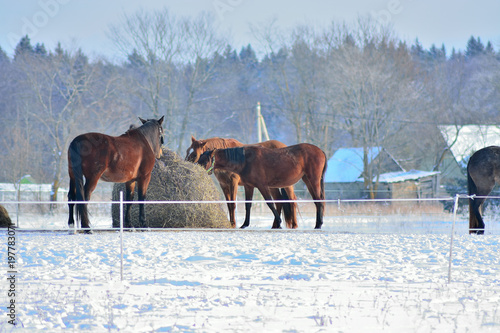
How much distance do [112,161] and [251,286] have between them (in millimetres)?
5185

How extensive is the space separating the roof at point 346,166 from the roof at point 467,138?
18.5 feet

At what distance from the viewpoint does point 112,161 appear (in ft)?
34.2

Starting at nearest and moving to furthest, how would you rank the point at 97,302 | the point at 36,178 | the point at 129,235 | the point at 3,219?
the point at 97,302 < the point at 129,235 < the point at 3,219 < the point at 36,178

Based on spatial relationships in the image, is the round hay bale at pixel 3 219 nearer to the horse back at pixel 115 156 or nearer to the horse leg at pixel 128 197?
the horse leg at pixel 128 197

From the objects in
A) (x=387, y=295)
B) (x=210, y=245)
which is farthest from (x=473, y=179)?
(x=387, y=295)

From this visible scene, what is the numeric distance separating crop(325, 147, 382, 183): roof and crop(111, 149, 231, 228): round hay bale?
2552 cm

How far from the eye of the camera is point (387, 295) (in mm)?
5844

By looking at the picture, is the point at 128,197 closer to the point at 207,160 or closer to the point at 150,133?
the point at 150,133

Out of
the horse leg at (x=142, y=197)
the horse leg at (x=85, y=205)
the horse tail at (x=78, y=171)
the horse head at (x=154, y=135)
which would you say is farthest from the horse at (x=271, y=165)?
the horse tail at (x=78, y=171)

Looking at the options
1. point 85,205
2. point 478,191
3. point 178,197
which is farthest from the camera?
point 478,191

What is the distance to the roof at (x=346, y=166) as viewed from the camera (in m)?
37.4

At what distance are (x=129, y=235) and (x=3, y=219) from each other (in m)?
3.85

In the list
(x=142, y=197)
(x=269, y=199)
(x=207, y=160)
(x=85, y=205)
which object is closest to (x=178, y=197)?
(x=142, y=197)

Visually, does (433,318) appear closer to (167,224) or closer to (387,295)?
(387,295)
